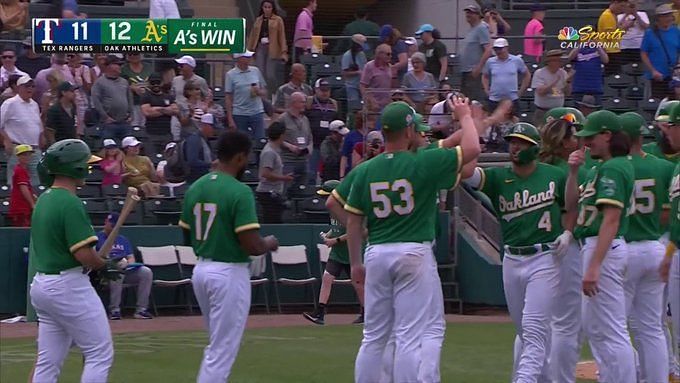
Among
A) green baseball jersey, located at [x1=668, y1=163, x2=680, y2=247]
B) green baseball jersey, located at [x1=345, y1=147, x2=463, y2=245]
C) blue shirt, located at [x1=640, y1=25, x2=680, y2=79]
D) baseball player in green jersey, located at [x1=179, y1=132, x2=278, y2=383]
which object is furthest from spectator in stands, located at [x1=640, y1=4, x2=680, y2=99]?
baseball player in green jersey, located at [x1=179, y1=132, x2=278, y2=383]

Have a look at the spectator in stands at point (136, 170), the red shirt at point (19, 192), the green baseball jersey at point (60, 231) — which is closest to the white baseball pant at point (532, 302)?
the green baseball jersey at point (60, 231)

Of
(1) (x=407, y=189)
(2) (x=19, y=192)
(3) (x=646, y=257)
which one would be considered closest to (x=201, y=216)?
(1) (x=407, y=189)

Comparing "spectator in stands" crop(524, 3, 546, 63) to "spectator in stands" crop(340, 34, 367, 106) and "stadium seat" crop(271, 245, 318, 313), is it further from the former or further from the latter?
"stadium seat" crop(271, 245, 318, 313)

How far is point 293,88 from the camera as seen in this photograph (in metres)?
19.6

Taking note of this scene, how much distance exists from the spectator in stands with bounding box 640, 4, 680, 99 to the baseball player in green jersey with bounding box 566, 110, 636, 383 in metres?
11.8

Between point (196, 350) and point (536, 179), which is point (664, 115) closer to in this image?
point (536, 179)

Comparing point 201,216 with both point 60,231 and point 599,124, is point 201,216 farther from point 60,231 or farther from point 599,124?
point 599,124

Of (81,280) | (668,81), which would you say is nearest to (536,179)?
(81,280)

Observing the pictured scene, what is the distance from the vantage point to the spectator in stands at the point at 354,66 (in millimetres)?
19984

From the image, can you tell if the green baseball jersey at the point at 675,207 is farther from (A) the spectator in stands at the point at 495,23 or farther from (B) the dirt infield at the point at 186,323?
(A) the spectator in stands at the point at 495,23

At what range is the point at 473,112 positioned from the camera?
8.98 m

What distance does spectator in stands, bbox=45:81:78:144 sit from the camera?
17531mm

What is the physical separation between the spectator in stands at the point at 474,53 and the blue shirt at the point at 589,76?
1.50 metres

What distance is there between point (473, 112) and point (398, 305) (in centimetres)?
146
